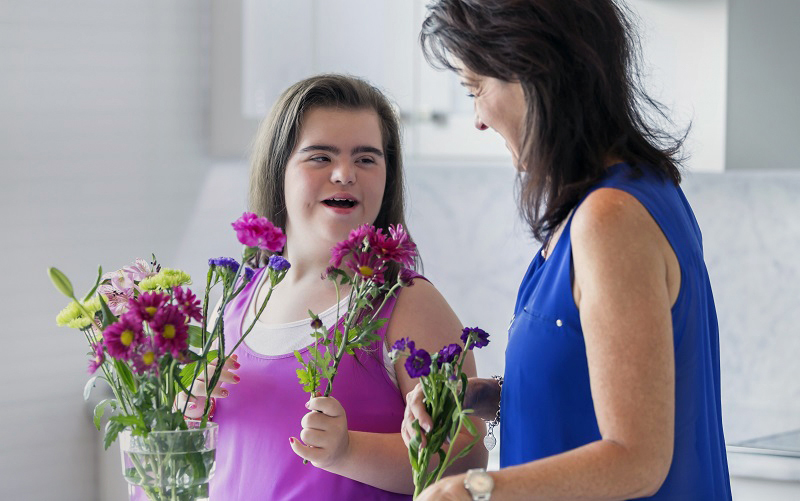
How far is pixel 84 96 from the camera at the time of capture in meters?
2.02

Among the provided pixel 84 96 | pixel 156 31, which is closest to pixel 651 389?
pixel 84 96

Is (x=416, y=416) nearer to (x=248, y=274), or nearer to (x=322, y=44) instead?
(x=248, y=274)

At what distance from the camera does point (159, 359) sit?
0.85 m

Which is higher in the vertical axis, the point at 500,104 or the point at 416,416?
the point at 500,104

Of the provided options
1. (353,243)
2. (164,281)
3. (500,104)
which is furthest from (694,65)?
(164,281)

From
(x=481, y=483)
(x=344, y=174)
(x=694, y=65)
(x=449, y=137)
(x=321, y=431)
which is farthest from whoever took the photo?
(x=449, y=137)

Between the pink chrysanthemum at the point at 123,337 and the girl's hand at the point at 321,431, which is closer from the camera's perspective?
the pink chrysanthemum at the point at 123,337

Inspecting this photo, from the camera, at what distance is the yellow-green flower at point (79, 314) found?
93 centimetres

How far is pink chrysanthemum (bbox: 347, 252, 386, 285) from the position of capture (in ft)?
3.05

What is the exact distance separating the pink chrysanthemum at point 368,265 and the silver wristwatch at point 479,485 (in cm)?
23

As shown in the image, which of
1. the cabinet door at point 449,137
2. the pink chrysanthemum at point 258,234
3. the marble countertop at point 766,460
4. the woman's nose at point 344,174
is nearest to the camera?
the pink chrysanthemum at point 258,234

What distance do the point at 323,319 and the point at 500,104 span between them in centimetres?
50

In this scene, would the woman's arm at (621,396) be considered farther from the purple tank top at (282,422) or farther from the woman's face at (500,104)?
the purple tank top at (282,422)

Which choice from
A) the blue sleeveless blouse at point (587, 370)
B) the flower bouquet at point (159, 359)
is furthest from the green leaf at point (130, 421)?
the blue sleeveless blouse at point (587, 370)
